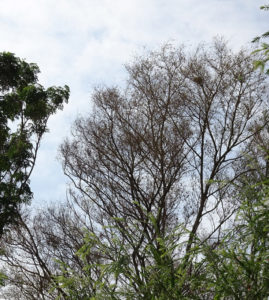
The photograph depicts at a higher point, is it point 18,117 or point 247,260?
point 18,117

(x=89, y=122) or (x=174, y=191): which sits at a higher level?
(x=89, y=122)

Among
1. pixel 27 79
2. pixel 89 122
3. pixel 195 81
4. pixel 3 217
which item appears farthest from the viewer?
pixel 27 79

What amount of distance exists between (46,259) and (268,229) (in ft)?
39.9

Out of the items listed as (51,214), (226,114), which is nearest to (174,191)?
(226,114)

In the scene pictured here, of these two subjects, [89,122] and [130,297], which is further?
[89,122]

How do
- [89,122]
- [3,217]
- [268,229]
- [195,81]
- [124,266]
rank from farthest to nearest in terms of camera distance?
[3,217], [89,122], [195,81], [124,266], [268,229]

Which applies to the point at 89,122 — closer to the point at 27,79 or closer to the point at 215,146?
the point at 215,146

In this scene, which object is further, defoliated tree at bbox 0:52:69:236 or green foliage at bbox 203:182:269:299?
defoliated tree at bbox 0:52:69:236

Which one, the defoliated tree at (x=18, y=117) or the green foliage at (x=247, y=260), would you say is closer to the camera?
the green foliage at (x=247, y=260)

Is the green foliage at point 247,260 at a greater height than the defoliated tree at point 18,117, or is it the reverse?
the defoliated tree at point 18,117

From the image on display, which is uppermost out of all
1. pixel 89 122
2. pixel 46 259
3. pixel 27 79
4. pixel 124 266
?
pixel 27 79

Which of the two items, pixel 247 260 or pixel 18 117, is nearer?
pixel 247 260

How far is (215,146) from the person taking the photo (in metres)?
10.7

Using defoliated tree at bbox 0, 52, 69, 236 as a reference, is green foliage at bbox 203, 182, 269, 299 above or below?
below
